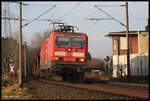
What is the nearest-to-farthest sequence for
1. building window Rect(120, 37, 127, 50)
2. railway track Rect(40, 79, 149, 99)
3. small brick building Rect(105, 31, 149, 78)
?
railway track Rect(40, 79, 149, 99), small brick building Rect(105, 31, 149, 78), building window Rect(120, 37, 127, 50)

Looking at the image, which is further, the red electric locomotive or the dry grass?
the red electric locomotive

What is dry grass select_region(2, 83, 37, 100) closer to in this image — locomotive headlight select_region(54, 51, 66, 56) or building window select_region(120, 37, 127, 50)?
locomotive headlight select_region(54, 51, 66, 56)

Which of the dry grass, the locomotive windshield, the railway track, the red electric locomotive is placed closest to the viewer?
the dry grass

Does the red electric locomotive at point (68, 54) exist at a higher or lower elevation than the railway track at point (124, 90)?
higher

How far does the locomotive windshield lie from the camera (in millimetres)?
20469

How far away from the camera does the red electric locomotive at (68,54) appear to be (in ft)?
65.8

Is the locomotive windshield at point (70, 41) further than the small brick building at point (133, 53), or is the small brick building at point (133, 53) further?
the small brick building at point (133, 53)

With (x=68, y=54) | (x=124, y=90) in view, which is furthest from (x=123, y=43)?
(x=124, y=90)

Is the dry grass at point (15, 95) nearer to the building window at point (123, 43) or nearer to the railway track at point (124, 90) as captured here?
the railway track at point (124, 90)

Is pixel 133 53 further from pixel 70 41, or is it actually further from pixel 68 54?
pixel 68 54

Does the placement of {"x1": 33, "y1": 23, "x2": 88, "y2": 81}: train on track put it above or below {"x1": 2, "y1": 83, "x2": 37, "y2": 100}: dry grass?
above

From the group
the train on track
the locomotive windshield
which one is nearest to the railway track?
the train on track

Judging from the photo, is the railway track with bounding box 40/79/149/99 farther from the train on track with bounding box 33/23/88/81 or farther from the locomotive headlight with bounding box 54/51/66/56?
the locomotive headlight with bounding box 54/51/66/56

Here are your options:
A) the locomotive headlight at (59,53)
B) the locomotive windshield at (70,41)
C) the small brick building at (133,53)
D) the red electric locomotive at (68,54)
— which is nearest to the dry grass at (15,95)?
the red electric locomotive at (68,54)
